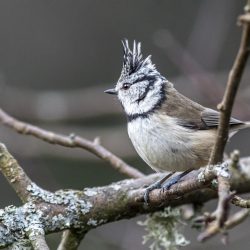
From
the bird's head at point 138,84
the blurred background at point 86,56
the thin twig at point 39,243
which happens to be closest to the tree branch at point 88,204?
the thin twig at point 39,243

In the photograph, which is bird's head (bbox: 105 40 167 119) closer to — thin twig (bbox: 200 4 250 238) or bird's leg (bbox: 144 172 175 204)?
bird's leg (bbox: 144 172 175 204)

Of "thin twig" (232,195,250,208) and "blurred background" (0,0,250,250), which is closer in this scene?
"thin twig" (232,195,250,208)

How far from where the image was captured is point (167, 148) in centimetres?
329

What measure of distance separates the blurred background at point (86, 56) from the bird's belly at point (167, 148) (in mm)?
1734

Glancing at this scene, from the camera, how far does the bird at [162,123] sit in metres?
3.30

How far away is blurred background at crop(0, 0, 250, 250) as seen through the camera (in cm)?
545

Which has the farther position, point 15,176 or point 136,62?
point 136,62

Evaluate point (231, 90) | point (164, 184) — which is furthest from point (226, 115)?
point (164, 184)

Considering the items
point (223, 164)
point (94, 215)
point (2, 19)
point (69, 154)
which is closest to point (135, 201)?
point (94, 215)

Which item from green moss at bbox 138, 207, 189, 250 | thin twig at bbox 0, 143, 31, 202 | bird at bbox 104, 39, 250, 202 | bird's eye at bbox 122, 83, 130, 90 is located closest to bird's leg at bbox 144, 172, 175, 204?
bird at bbox 104, 39, 250, 202

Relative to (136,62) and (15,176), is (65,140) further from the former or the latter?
(136,62)

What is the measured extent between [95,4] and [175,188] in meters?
5.22

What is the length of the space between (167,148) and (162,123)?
18 centimetres

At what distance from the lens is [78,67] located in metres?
6.97
